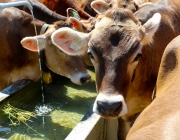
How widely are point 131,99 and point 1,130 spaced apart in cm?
200

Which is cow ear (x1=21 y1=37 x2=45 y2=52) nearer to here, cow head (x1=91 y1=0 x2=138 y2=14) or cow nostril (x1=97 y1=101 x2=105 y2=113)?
cow head (x1=91 y1=0 x2=138 y2=14)

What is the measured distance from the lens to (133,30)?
3.88m

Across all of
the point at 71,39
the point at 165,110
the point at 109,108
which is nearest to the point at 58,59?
the point at 71,39

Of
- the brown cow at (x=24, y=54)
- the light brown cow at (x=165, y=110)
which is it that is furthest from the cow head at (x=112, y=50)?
the brown cow at (x=24, y=54)

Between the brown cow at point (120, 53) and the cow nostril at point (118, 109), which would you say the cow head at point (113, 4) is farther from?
the cow nostril at point (118, 109)

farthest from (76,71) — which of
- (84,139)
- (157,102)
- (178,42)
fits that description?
(157,102)

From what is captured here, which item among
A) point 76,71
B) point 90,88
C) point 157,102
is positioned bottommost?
point 90,88

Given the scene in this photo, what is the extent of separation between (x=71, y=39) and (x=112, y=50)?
647 millimetres

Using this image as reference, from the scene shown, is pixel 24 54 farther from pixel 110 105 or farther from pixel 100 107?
pixel 110 105

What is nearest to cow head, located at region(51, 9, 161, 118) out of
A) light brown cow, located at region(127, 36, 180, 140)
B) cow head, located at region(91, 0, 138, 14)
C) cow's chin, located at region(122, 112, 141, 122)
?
light brown cow, located at region(127, 36, 180, 140)

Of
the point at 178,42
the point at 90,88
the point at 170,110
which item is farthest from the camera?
the point at 90,88

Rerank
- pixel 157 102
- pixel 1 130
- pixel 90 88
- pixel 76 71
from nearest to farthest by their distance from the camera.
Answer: pixel 157 102 < pixel 1 130 < pixel 76 71 < pixel 90 88

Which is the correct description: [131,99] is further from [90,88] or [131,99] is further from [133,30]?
[90,88]

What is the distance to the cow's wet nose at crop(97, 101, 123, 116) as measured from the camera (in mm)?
3439
